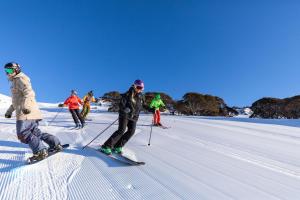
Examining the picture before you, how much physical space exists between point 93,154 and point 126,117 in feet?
3.25

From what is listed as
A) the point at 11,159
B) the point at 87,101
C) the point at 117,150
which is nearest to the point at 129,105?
the point at 117,150

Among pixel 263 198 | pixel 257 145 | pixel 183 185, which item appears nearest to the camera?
pixel 263 198

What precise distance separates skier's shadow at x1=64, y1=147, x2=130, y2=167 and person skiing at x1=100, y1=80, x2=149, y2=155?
189 mm

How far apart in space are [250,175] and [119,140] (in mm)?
2624

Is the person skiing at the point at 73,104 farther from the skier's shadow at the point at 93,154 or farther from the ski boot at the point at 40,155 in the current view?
the ski boot at the point at 40,155

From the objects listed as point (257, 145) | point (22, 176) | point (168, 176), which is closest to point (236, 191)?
point (168, 176)

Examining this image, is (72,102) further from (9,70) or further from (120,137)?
(9,70)

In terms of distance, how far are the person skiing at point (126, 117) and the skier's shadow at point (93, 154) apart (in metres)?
0.19

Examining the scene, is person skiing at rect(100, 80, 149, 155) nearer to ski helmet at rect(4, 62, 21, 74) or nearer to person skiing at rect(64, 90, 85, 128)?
ski helmet at rect(4, 62, 21, 74)

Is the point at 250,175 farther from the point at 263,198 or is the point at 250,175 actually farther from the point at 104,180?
the point at 104,180

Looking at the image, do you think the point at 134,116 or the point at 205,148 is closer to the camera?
the point at 134,116

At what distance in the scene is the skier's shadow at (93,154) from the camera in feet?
17.7

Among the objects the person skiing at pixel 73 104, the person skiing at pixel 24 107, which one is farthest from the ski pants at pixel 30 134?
the person skiing at pixel 73 104

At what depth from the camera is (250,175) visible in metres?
5.11
